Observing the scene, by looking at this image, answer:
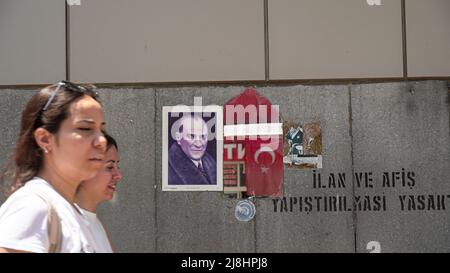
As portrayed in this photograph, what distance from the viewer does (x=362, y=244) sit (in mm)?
6344

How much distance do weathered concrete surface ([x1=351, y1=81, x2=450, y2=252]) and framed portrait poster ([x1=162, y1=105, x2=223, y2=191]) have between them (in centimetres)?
139

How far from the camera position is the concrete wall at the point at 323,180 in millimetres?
6332

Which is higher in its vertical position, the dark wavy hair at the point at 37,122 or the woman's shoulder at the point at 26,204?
the dark wavy hair at the point at 37,122

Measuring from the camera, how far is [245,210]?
640 centimetres

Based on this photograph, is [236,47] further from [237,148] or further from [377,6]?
[377,6]

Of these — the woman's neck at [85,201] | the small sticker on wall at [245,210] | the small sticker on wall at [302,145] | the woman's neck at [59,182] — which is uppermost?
the small sticker on wall at [302,145]

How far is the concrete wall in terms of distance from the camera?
6.33 metres

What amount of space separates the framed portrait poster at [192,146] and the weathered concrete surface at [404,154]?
4.56 feet

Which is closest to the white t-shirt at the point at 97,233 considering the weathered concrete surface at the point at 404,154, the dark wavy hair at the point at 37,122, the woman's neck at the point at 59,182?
the woman's neck at the point at 59,182

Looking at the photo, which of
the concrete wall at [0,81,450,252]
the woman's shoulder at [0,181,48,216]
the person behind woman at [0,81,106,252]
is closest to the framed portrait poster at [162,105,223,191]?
the concrete wall at [0,81,450,252]

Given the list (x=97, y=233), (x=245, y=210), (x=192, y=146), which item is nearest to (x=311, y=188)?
(x=245, y=210)

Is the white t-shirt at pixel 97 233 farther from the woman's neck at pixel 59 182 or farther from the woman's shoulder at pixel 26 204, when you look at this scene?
the woman's shoulder at pixel 26 204

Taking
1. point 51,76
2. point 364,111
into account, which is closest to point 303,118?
point 364,111

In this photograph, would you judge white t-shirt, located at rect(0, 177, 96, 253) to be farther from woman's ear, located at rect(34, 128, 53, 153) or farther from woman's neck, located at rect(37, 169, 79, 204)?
woman's ear, located at rect(34, 128, 53, 153)
